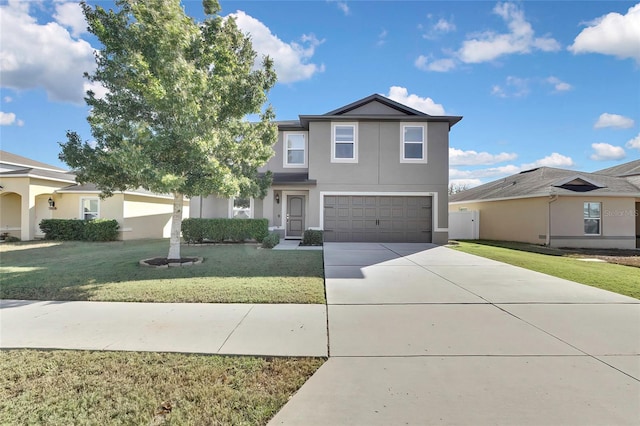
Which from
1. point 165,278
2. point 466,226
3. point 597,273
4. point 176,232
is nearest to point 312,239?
point 176,232

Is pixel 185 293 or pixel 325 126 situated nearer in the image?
Answer: pixel 185 293

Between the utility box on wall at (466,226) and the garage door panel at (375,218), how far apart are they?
6845mm

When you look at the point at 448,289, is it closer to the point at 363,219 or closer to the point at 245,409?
the point at 245,409

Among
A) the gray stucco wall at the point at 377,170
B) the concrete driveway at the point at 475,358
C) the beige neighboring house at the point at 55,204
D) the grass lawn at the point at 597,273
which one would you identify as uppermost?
the gray stucco wall at the point at 377,170

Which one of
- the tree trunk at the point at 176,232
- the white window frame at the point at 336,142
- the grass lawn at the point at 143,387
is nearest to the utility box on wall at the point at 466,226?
the white window frame at the point at 336,142

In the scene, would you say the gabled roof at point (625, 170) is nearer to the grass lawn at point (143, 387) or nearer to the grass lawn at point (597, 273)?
the grass lawn at point (597, 273)

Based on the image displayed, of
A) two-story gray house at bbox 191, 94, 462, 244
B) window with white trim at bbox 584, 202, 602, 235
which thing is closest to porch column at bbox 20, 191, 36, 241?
A: two-story gray house at bbox 191, 94, 462, 244

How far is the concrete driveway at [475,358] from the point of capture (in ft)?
8.22

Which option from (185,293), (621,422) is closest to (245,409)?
(621,422)

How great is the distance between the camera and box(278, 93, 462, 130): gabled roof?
14.2 m

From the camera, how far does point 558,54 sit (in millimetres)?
12109

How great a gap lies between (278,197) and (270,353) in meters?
12.1

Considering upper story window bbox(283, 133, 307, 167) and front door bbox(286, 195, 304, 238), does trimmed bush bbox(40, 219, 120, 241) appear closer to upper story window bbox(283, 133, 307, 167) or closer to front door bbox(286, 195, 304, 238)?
front door bbox(286, 195, 304, 238)

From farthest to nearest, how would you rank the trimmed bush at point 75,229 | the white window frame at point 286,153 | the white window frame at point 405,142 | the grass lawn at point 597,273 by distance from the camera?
the white window frame at point 286,153
the trimmed bush at point 75,229
the white window frame at point 405,142
the grass lawn at point 597,273
